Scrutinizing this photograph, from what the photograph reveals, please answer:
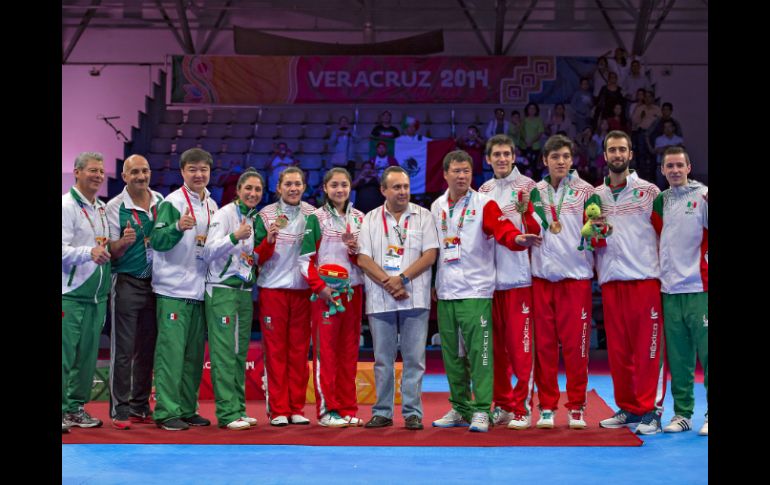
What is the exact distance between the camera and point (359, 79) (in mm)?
17969

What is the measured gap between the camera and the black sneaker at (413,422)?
21.7 ft

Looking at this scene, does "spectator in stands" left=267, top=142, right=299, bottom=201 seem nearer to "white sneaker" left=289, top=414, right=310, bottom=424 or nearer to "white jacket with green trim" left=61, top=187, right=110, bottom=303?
"white jacket with green trim" left=61, top=187, right=110, bottom=303

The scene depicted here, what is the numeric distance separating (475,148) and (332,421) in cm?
1003

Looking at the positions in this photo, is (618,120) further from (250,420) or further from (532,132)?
(250,420)

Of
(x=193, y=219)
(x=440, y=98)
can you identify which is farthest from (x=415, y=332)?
(x=440, y=98)

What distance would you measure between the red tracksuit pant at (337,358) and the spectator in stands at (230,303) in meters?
0.61

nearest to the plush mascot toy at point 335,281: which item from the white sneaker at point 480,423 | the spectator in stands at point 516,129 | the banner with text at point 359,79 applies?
the white sneaker at point 480,423

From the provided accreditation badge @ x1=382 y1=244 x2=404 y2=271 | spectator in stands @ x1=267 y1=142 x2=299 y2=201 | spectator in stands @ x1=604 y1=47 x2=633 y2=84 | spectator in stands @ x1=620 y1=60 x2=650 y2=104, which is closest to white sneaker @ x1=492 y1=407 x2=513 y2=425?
accreditation badge @ x1=382 y1=244 x2=404 y2=271

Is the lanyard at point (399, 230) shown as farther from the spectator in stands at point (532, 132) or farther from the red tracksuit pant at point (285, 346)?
the spectator in stands at point (532, 132)

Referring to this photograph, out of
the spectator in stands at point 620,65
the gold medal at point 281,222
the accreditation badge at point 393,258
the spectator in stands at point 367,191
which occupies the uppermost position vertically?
the spectator in stands at point 620,65

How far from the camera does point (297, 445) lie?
607 centimetres

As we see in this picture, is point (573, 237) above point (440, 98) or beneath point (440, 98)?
beneath
